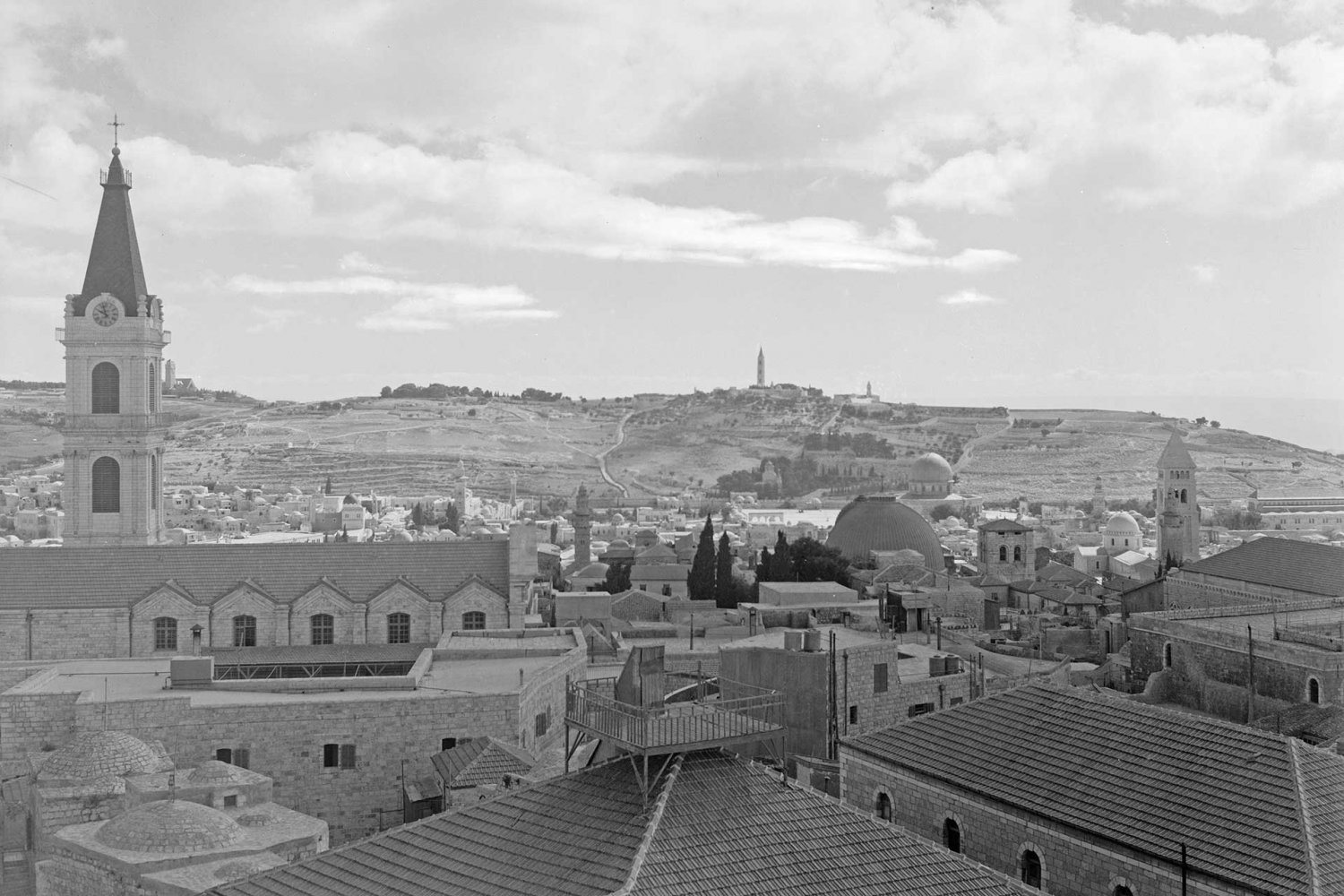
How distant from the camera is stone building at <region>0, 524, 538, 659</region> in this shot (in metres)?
29.4

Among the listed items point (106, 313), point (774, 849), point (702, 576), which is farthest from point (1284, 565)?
point (106, 313)

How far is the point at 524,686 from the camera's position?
24.2 meters

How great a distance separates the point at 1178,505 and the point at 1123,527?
21.7 meters

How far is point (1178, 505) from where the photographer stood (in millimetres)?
58344

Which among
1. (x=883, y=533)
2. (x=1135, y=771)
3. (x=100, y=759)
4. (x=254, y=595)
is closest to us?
(x=1135, y=771)

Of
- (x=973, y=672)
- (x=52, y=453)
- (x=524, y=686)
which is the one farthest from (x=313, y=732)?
(x=52, y=453)

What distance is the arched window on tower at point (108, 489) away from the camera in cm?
4038

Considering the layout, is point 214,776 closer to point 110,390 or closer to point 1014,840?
point 1014,840

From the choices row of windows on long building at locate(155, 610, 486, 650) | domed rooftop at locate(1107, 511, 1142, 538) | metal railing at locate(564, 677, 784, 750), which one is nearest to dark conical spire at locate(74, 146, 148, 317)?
row of windows on long building at locate(155, 610, 486, 650)

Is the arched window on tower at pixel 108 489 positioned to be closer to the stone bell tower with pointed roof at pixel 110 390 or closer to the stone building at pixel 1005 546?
the stone bell tower with pointed roof at pixel 110 390

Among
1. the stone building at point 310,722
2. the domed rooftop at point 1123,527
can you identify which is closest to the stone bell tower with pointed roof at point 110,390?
the stone building at point 310,722

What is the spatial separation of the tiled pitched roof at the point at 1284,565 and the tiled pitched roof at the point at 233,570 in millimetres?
20531

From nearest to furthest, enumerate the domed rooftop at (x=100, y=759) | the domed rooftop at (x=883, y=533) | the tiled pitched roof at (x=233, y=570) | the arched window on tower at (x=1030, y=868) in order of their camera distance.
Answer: the arched window on tower at (x=1030, y=868) < the domed rooftop at (x=100, y=759) < the tiled pitched roof at (x=233, y=570) < the domed rooftop at (x=883, y=533)

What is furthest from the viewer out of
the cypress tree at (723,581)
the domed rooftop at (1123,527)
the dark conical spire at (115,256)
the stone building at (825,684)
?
the domed rooftop at (1123,527)
